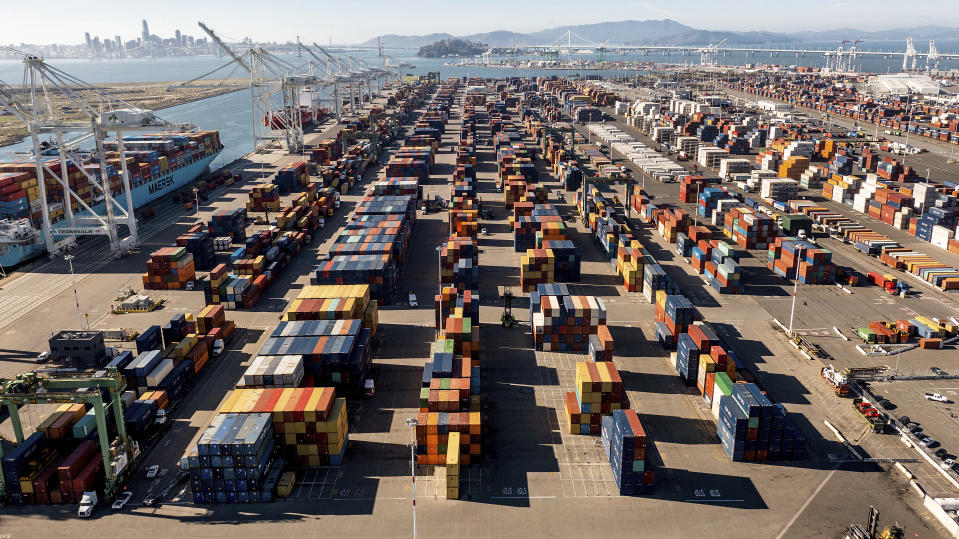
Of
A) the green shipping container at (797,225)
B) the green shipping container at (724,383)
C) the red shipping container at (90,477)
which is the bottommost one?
the red shipping container at (90,477)

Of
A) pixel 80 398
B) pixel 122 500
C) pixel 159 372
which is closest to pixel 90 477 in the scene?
pixel 122 500

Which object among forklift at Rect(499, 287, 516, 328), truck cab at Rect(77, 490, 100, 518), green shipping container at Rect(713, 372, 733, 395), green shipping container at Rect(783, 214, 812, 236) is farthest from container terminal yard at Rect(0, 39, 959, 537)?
green shipping container at Rect(783, 214, 812, 236)

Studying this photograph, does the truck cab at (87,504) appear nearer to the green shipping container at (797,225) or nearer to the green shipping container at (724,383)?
the green shipping container at (724,383)

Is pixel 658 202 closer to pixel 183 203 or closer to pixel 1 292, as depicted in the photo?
pixel 183 203

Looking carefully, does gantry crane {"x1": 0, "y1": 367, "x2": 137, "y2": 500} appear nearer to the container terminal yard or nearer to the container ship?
the container terminal yard

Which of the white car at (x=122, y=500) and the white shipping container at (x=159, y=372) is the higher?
the white shipping container at (x=159, y=372)

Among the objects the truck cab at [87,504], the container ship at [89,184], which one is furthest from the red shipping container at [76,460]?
the container ship at [89,184]

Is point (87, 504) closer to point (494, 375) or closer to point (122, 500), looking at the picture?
point (122, 500)
